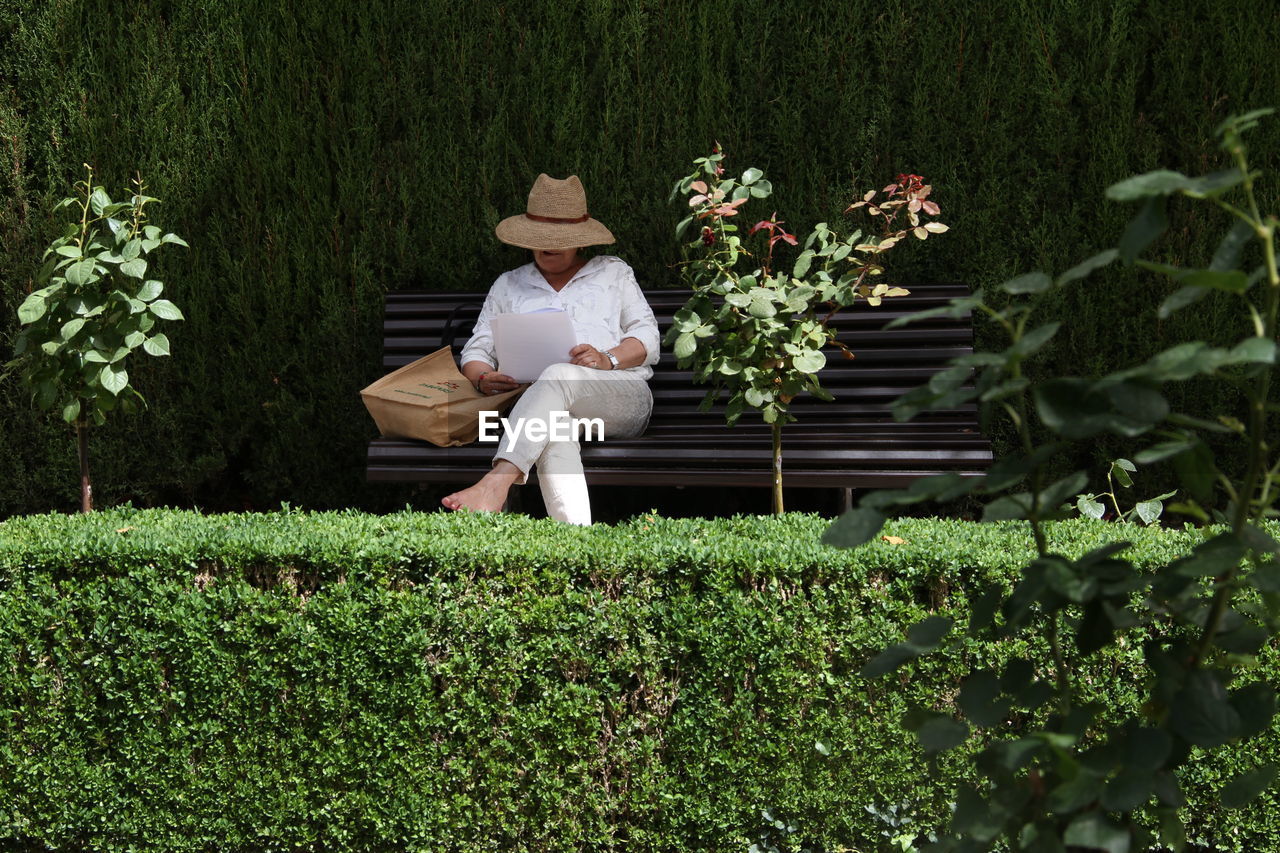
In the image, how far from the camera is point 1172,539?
2.92 meters

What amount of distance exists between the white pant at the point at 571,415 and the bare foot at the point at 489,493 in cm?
4

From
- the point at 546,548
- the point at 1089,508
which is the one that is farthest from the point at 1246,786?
the point at 1089,508

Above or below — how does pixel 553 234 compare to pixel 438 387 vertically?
above

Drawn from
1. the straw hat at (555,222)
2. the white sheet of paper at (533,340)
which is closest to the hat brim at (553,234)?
the straw hat at (555,222)

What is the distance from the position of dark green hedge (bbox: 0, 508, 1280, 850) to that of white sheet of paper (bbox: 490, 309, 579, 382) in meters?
2.13

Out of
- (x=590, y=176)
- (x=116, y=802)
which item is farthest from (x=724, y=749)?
(x=590, y=176)

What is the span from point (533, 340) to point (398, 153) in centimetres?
143

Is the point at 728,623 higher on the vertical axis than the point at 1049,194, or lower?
lower

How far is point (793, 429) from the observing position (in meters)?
5.04

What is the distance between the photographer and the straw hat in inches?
204

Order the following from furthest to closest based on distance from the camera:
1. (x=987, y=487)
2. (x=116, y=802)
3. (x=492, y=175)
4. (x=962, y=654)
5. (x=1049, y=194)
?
(x=492, y=175) < (x=1049, y=194) < (x=116, y=802) < (x=962, y=654) < (x=987, y=487)

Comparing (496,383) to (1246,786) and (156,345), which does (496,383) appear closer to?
(156,345)

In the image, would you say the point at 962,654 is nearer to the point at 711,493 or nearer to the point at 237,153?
the point at 711,493

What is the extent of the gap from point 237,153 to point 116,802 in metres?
3.66
